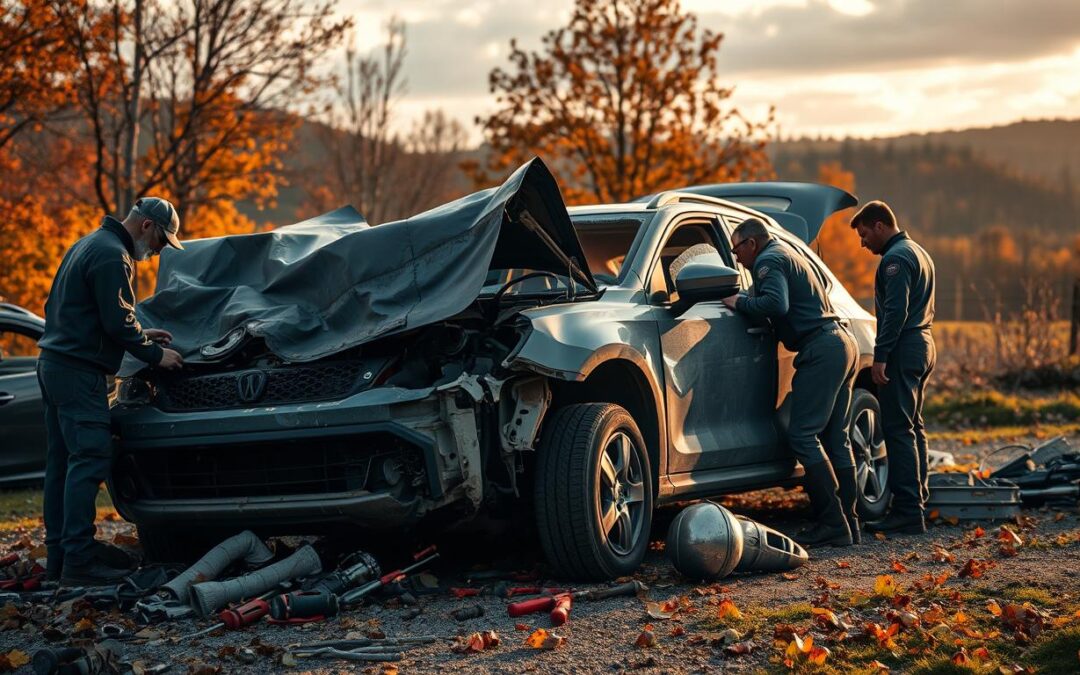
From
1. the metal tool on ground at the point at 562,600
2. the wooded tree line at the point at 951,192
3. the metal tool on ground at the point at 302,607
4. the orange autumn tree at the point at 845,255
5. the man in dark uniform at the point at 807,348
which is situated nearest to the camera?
Answer: the metal tool on ground at the point at 562,600

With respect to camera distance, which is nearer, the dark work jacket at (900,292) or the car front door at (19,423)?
the dark work jacket at (900,292)

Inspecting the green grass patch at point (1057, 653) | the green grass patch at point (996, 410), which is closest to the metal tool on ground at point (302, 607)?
the green grass patch at point (1057, 653)

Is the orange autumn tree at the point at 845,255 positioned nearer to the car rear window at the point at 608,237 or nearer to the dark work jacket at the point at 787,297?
the dark work jacket at the point at 787,297

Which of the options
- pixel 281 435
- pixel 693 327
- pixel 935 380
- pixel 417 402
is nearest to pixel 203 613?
pixel 281 435

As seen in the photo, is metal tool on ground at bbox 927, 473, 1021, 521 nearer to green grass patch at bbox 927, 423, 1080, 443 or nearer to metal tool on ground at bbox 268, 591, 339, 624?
metal tool on ground at bbox 268, 591, 339, 624

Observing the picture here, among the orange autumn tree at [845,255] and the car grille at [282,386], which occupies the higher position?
the car grille at [282,386]

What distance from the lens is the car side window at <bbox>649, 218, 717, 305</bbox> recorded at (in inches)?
296

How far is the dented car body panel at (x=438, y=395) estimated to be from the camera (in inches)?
246

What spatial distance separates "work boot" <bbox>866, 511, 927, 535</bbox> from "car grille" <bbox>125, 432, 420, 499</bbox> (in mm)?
3639

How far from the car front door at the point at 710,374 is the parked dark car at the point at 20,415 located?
618 cm

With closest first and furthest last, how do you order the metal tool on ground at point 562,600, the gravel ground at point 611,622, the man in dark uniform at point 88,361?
the gravel ground at point 611,622
the metal tool on ground at point 562,600
the man in dark uniform at point 88,361

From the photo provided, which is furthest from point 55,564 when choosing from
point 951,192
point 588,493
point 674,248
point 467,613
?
point 951,192

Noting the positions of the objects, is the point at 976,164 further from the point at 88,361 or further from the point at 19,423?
the point at 88,361

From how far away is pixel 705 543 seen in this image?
21.4 ft
